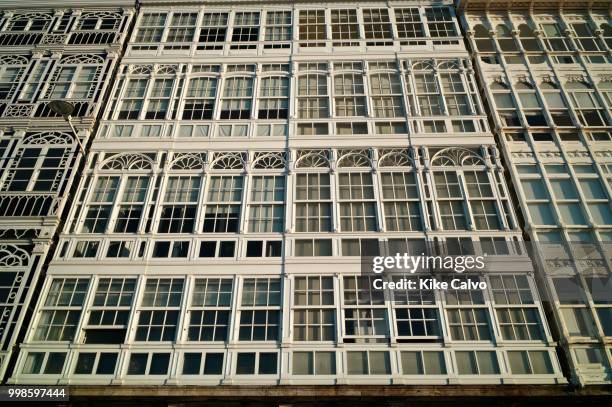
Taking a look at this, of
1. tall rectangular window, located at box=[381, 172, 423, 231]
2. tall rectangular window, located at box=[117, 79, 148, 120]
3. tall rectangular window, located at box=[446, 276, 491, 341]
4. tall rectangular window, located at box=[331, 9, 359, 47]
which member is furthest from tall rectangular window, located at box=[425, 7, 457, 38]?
tall rectangular window, located at box=[117, 79, 148, 120]

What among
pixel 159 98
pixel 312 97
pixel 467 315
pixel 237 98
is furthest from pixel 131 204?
pixel 467 315

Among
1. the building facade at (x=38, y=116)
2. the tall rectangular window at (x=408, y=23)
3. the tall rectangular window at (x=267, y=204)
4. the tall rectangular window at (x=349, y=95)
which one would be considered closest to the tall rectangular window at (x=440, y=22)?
the tall rectangular window at (x=408, y=23)

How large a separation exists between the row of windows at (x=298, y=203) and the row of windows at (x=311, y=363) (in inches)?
186

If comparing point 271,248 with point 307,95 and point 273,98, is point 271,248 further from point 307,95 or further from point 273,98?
point 307,95

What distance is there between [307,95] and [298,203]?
235 inches

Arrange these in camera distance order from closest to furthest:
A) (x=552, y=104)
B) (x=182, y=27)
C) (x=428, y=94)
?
(x=552, y=104) < (x=428, y=94) < (x=182, y=27)

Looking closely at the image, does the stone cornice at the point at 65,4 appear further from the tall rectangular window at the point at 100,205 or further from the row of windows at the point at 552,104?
the row of windows at the point at 552,104

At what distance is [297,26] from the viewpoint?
24609mm

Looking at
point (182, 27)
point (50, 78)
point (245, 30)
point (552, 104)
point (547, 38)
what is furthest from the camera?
point (182, 27)

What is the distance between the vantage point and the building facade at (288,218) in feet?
50.2

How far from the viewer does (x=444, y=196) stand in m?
18.5

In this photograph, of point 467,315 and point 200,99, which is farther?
point 200,99

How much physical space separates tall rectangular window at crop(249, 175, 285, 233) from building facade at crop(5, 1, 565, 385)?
0.07 m

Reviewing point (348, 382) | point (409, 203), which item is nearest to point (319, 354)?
point (348, 382)
